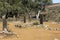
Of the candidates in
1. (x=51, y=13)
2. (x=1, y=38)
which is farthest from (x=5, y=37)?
(x=51, y=13)

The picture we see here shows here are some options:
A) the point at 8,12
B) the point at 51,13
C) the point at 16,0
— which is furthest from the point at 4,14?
the point at 51,13

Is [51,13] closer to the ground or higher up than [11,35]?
closer to the ground

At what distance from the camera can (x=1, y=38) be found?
21172 mm

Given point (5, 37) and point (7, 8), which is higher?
point (7, 8)

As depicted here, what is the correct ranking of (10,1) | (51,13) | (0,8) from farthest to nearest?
(51,13) → (10,1) → (0,8)

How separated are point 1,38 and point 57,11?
49877 mm

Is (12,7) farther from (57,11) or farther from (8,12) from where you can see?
(57,11)

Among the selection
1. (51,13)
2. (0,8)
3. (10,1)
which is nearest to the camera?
(0,8)

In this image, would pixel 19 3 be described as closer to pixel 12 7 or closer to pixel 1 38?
pixel 12 7

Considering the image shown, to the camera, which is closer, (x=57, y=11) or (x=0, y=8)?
(x=0, y=8)

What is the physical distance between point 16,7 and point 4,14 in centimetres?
162

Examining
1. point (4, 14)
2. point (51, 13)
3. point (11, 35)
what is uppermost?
point (4, 14)

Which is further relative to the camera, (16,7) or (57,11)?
(57,11)

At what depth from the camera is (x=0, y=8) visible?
2058cm
